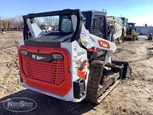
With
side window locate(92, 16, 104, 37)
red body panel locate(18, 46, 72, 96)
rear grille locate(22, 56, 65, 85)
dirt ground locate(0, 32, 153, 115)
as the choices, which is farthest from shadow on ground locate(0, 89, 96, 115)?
side window locate(92, 16, 104, 37)

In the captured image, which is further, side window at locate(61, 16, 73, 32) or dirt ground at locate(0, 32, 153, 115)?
side window at locate(61, 16, 73, 32)

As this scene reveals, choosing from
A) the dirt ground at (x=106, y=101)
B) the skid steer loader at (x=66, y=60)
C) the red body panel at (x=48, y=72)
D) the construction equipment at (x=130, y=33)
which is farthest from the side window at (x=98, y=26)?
the construction equipment at (x=130, y=33)

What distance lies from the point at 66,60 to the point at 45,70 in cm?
65

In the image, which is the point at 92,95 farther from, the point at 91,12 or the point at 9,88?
the point at 9,88

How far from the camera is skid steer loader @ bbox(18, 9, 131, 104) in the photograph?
3.19 m

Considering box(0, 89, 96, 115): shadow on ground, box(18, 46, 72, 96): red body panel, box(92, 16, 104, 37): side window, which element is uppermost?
box(92, 16, 104, 37): side window

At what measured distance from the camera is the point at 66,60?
3.12 metres

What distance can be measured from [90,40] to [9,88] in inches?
129

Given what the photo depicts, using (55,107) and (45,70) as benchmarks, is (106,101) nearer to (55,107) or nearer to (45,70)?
(55,107)

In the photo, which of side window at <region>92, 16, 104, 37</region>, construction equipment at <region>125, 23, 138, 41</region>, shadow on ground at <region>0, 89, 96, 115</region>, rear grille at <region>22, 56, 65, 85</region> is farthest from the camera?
construction equipment at <region>125, 23, 138, 41</region>

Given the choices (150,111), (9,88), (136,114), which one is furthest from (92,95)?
(9,88)

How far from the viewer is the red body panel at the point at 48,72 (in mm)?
3215

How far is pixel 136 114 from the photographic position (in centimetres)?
386

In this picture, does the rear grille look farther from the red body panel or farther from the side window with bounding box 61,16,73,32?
the side window with bounding box 61,16,73,32
